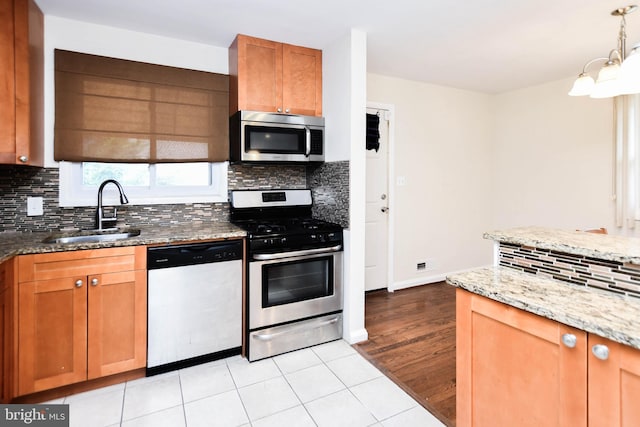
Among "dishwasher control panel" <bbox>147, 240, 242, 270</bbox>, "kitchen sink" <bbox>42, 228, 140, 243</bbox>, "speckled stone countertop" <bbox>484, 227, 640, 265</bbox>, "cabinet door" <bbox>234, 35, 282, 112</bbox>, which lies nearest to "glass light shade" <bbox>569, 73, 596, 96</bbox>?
"speckled stone countertop" <bbox>484, 227, 640, 265</bbox>

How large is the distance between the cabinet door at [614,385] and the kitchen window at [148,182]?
263 centimetres

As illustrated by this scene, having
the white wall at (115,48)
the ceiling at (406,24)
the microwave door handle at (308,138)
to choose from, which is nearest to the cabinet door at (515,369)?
the microwave door handle at (308,138)

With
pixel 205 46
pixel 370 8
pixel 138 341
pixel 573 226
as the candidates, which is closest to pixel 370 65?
pixel 370 8

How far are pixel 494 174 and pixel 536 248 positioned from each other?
3515 millimetres

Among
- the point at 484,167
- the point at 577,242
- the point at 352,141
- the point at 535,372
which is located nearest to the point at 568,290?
the point at 577,242

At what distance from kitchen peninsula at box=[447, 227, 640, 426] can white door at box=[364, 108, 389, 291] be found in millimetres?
2192

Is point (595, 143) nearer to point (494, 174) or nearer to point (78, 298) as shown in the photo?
point (494, 174)

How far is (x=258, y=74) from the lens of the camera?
9.01ft

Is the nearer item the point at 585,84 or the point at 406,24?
the point at 585,84

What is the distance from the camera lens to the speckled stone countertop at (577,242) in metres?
1.22

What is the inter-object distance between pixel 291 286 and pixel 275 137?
3.94 feet

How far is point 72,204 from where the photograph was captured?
98.0 inches

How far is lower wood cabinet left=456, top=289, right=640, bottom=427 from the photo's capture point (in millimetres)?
960

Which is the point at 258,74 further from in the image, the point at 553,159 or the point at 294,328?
the point at 553,159
